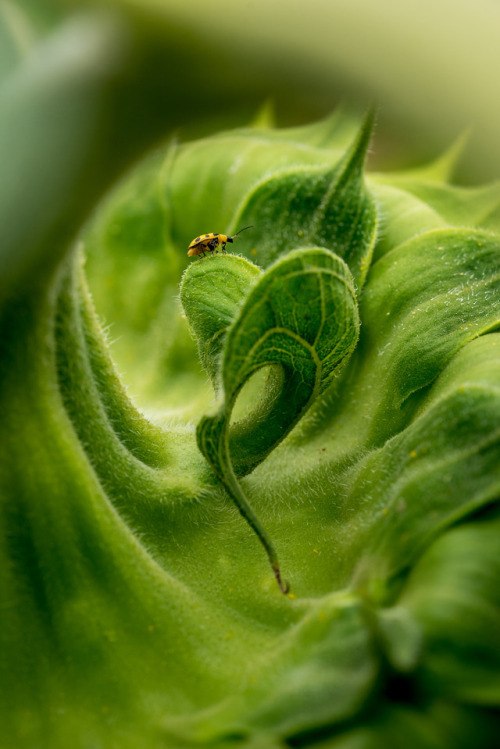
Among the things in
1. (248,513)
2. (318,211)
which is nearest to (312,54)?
(318,211)

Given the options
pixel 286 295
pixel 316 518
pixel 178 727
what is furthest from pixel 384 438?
pixel 178 727

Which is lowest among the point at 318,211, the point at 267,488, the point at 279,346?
the point at 267,488

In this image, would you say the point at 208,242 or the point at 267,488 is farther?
the point at 208,242

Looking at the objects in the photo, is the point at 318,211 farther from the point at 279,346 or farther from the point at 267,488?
the point at 267,488

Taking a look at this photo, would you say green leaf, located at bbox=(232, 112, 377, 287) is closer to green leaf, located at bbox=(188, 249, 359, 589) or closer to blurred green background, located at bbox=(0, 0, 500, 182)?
blurred green background, located at bbox=(0, 0, 500, 182)

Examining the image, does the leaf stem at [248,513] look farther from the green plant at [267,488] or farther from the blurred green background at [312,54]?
the blurred green background at [312,54]

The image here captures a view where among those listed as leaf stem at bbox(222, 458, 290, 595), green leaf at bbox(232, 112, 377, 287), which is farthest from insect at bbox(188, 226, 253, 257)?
leaf stem at bbox(222, 458, 290, 595)

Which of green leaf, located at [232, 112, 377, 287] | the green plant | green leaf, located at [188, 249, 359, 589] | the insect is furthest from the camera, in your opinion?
the insect

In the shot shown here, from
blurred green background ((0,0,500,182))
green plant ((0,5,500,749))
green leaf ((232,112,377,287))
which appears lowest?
green plant ((0,5,500,749))

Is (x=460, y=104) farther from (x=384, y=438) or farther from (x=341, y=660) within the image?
(x=341, y=660)
